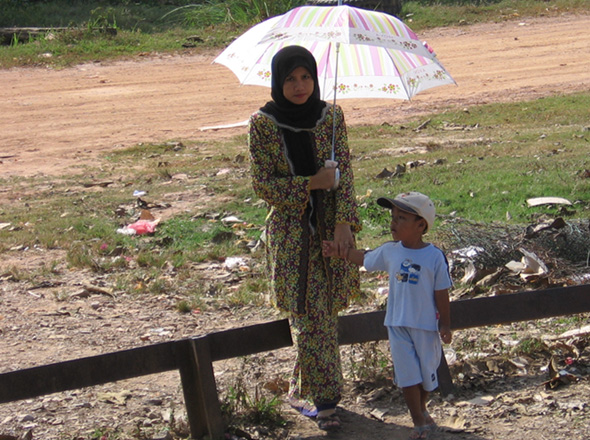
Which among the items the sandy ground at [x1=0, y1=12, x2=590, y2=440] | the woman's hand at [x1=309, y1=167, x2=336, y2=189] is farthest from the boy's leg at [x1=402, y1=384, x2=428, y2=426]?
the woman's hand at [x1=309, y1=167, x2=336, y2=189]

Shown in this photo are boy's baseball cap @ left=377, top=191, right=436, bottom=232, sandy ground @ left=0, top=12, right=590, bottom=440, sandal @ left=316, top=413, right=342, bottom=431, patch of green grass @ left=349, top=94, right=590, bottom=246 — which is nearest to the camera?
boy's baseball cap @ left=377, top=191, right=436, bottom=232

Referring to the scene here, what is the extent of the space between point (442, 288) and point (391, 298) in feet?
0.77

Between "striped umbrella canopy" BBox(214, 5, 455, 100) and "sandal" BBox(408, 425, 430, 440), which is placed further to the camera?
"striped umbrella canopy" BBox(214, 5, 455, 100)

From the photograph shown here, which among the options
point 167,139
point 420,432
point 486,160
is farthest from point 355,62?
point 167,139

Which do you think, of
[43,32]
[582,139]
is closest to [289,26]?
[582,139]

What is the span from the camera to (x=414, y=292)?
3.77m

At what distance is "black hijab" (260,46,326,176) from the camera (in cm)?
384

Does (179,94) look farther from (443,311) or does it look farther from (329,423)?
(443,311)

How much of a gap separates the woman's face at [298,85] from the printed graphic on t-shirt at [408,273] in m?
0.85

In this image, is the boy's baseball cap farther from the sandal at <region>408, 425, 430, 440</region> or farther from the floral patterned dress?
the sandal at <region>408, 425, 430, 440</region>

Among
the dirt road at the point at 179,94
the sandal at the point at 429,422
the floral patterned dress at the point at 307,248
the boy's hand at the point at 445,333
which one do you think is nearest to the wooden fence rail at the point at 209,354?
the floral patterned dress at the point at 307,248

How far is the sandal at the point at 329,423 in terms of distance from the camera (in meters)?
4.13

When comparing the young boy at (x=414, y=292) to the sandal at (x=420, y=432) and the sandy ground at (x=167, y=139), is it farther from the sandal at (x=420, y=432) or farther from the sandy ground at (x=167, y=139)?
the sandy ground at (x=167, y=139)

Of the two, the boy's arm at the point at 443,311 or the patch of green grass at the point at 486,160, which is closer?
the boy's arm at the point at 443,311
